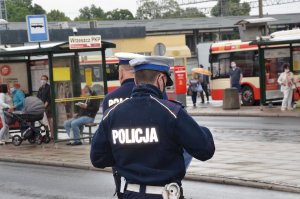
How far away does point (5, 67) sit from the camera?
19.6m

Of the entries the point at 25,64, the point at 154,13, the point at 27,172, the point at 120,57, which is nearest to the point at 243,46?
the point at 25,64

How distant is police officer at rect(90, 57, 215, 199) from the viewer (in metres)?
4.28

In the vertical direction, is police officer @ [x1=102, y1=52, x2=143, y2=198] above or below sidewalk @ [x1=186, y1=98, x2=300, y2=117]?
above

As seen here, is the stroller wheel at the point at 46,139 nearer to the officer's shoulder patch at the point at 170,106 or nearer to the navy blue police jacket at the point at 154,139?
the navy blue police jacket at the point at 154,139

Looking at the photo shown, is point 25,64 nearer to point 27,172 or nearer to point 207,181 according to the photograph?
point 27,172

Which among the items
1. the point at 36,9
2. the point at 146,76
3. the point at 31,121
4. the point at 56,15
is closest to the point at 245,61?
the point at 31,121

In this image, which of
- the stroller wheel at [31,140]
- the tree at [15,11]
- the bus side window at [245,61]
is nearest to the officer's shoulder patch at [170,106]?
the stroller wheel at [31,140]

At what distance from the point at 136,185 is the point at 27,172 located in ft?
30.5

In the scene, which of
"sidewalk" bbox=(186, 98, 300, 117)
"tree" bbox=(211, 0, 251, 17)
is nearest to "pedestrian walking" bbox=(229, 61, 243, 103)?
"sidewalk" bbox=(186, 98, 300, 117)

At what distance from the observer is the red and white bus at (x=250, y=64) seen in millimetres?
26031

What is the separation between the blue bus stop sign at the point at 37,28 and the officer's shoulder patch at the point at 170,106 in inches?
565

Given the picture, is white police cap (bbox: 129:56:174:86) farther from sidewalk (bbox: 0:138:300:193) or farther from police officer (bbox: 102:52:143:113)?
sidewalk (bbox: 0:138:300:193)

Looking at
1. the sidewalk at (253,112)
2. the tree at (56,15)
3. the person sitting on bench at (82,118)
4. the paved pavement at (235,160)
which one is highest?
the tree at (56,15)

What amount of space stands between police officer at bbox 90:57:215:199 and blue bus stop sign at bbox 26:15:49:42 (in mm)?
14267
